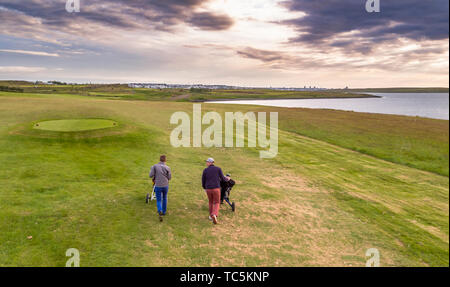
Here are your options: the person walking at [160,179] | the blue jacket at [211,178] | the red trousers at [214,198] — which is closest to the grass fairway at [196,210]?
the red trousers at [214,198]

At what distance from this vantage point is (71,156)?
57.5 ft

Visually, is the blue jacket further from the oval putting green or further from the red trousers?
the oval putting green

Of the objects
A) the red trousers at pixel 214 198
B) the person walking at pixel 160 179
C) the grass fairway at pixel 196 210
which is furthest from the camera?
the red trousers at pixel 214 198

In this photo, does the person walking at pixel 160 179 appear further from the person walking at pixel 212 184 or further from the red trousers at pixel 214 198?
the red trousers at pixel 214 198

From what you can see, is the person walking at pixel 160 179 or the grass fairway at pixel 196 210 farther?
the person walking at pixel 160 179

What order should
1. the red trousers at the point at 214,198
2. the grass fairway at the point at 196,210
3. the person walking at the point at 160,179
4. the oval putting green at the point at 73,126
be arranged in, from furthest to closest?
→ the oval putting green at the point at 73,126
the red trousers at the point at 214,198
the person walking at the point at 160,179
the grass fairway at the point at 196,210

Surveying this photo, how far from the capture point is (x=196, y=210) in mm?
11867

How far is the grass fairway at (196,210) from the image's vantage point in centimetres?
880

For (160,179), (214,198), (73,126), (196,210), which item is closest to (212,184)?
(214,198)

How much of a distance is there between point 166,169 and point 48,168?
8.92m

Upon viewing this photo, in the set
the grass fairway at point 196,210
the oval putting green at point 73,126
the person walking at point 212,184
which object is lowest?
the grass fairway at point 196,210

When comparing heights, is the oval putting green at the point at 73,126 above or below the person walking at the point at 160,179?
above

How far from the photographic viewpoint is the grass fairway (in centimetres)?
880
